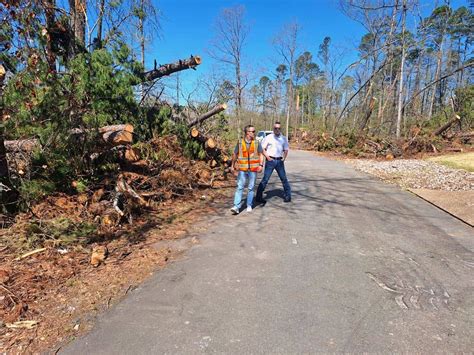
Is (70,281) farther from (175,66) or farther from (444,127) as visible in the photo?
(444,127)

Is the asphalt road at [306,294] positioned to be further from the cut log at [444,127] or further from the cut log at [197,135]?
the cut log at [444,127]

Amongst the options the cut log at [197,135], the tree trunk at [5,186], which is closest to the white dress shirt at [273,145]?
the cut log at [197,135]

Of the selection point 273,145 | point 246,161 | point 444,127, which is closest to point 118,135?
point 246,161

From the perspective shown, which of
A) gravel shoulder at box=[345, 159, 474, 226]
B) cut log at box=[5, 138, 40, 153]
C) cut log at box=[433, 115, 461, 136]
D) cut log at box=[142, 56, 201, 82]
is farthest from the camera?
cut log at box=[433, 115, 461, 136]

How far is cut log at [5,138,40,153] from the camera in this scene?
16.2ft

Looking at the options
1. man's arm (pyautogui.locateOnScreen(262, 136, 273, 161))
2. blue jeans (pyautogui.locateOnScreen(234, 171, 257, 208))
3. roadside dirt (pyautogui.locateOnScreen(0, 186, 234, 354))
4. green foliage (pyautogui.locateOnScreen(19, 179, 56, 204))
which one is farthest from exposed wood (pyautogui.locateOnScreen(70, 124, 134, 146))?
man's arm (pyautogui.locateOnScreen(262, 136, 273, 161))

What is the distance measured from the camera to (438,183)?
885 cm

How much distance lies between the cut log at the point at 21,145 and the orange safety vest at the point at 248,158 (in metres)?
3.47

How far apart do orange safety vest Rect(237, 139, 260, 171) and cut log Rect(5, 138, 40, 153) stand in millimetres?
3473

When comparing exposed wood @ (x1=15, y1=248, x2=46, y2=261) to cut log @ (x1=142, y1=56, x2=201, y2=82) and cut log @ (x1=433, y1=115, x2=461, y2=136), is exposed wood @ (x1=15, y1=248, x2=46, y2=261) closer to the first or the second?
cut log @ (x1=142, y1=56, x2=201, y2=82)

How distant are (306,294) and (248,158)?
3297 mm

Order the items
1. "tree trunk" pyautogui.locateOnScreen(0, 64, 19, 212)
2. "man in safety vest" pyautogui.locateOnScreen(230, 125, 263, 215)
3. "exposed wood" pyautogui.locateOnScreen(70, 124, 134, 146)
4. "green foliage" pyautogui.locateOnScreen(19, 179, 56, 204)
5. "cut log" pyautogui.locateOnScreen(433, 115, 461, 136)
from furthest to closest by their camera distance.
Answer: "cut log" pyautogui.locateOnScreen(433, 115, 461, 136), "man in safety vest" pyautogui.locateOnScreen(230, 125, 263, 215), "exposed wood" pyautogui.locateOnScreen(70, 124, 134, 146), "green foliage" pyautogui.locateOnScreen(19, 179, 56, 204), "tree trunk" pyautogui.locateOnScreen(0, 64, 19, 212)

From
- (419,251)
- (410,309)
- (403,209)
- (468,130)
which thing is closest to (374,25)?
(468,130)

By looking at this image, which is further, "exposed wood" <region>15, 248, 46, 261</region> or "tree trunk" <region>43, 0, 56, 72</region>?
"tree trunk" <region>43, 0, 56, 72</region>
